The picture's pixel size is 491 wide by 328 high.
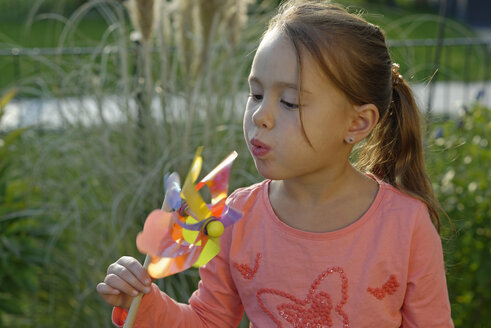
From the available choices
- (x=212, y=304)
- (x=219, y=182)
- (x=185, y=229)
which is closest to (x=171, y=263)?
(x=185, y=229)

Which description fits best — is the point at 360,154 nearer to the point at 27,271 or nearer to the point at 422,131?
the point at 422,131

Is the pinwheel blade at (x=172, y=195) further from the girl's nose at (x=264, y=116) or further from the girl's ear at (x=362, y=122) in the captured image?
the girl's ear at (x=362, y=122)

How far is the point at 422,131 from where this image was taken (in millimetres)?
1977

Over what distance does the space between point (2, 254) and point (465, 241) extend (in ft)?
5.83

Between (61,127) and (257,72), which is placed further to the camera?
(61,127)

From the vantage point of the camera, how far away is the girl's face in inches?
62.6

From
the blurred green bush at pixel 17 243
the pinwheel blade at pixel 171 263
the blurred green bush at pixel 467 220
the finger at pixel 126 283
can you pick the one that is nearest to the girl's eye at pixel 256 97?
the pinwheel blade at pixel 171 263

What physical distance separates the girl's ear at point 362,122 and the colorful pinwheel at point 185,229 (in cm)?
29

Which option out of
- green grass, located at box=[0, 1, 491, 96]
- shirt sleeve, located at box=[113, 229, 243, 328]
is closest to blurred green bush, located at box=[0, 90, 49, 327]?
green grass, located at box=[0, 1, 491, 96]

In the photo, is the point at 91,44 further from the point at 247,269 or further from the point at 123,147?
the point at 247,269

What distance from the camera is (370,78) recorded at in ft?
5.59

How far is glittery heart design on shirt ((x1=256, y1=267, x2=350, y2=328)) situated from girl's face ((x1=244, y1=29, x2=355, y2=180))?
0.26 m

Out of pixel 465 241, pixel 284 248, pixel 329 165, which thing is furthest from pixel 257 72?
pixel 465 241

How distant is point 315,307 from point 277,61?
0.55m
